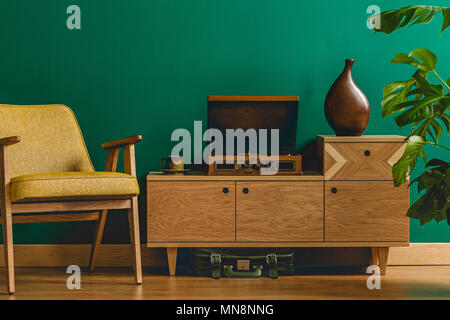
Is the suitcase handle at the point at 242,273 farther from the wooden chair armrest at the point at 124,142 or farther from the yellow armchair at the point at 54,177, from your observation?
the wooden chair armrest at the point at 124,142

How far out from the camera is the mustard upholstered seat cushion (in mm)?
2357

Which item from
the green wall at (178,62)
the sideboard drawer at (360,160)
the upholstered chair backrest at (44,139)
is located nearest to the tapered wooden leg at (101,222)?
the upholstered chair backrest at (44,139)

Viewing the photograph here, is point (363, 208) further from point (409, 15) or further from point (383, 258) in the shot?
point (409, 15)

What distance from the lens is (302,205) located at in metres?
2.81

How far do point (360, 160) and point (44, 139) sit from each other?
5.39 ft

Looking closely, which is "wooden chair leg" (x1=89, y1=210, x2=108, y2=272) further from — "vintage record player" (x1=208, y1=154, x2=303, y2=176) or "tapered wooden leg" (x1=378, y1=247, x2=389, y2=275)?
"tapered wooden leg" (x1=378, y1=247, x2=389, y2=275)

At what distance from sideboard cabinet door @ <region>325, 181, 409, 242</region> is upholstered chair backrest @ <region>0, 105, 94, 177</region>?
1.28m

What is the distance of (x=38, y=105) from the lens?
2.94 meters

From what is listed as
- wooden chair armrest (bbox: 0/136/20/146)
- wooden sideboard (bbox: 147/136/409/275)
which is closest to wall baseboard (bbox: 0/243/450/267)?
wooden sideboard (bbox: 147/136/409/275)

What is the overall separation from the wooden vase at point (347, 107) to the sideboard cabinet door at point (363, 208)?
292 millimetres

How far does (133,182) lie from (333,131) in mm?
1218

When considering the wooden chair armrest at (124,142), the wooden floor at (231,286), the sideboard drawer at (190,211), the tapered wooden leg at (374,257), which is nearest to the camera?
the wooden floor at (231,286)

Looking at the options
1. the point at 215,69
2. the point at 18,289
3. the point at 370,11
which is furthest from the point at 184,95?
the point at 18,289

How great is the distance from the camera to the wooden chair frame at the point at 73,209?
7.84ft
